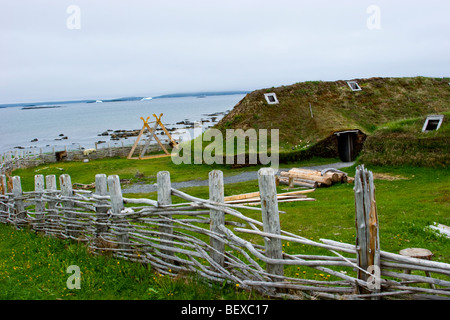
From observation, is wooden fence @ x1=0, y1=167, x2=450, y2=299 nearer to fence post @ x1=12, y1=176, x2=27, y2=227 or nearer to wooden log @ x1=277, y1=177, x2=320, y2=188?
fence post @ x1=12, y1=176, x2=27, y2=227

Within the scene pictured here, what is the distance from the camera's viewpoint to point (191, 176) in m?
23.8

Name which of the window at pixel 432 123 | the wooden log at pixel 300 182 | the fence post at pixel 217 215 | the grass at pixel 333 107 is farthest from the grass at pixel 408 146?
the fence post at pixel 217 215

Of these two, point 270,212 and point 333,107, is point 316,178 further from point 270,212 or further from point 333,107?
point 333,107

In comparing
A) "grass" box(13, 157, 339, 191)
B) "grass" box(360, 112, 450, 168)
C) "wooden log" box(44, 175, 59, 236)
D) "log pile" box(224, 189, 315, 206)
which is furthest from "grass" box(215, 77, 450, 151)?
"wooden log" box(44, 175, 59, 236)

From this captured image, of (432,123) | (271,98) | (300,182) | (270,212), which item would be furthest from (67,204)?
(271,98)

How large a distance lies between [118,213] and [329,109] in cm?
2697

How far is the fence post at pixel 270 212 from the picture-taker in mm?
4859

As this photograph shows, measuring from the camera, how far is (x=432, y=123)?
798 inches

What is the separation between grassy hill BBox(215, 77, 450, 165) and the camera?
2798 centimetres

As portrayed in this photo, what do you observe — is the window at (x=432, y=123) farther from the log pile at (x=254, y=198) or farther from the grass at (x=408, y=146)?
the log pile at (x=254, y=198)

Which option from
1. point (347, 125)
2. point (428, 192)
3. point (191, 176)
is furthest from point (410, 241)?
point (347, 125)

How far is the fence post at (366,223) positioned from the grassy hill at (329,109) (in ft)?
72.4
